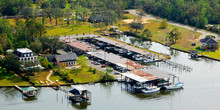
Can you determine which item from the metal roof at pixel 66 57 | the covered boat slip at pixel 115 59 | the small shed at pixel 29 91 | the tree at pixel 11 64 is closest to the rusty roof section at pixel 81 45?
the covered boat slip at pixel 115 59

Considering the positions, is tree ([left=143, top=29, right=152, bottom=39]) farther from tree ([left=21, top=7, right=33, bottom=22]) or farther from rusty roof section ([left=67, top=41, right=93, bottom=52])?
tree ([left=21, top=7, right=33, bottom=22])

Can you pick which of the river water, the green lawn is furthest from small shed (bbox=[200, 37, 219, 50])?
the green lawn

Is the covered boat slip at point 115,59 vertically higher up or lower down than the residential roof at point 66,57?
lower down

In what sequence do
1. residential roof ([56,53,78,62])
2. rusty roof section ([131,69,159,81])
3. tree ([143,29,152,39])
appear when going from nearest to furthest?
rusty roof section ([131,69,159,81]) < residential roof ([56,53,78,62]) < tree ([143,29,152,39])

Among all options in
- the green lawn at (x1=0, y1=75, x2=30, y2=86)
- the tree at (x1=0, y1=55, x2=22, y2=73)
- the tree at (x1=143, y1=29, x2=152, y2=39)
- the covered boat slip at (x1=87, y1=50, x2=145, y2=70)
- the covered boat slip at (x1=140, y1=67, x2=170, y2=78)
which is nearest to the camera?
the green lawn at (x1=0, y1=75, x2=30, y2=86)

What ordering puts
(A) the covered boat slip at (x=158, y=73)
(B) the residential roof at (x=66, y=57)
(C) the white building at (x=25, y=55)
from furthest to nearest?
(B) the residential roof at (x=66, y=57) < (C) the white building at (x=25, y=55) < (A) the covered boat slip at (x=158, y=73)

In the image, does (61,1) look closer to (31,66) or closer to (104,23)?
(104,23)

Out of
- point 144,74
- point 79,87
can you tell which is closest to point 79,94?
point 79,87

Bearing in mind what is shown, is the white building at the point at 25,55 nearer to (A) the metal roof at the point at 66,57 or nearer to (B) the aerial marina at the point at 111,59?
(B) the aerial marina at the point at 111,59
